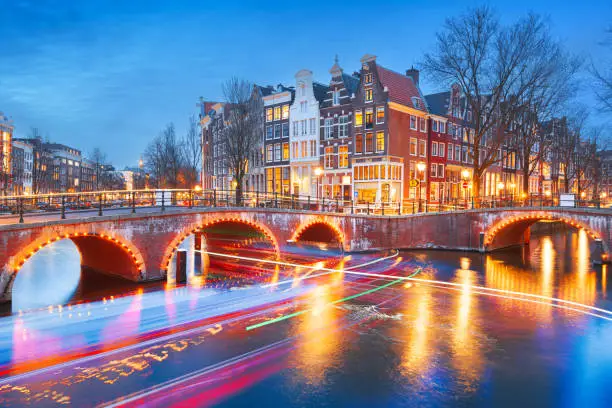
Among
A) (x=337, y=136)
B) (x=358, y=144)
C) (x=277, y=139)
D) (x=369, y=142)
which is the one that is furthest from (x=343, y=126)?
(x=277, y=139)

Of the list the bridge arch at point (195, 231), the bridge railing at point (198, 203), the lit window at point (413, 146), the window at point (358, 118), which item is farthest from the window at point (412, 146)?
the bridge arch at point (195, 231)

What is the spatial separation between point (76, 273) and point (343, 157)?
29.0 meters

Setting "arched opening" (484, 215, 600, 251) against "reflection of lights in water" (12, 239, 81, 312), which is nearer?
"reflection of lights in water" (12, 239, 81, 312)

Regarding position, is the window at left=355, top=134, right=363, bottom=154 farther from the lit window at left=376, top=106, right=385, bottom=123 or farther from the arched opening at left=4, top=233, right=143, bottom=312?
the arched opening at left=4, top=233, right=143, bottom=312

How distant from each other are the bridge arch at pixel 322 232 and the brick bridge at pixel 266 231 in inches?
3.3

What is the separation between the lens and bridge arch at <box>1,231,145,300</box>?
16.2m

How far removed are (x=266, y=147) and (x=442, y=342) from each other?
4520 cm

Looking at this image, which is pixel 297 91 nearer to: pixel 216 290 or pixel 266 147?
pixel 266 147

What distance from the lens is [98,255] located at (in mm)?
24062

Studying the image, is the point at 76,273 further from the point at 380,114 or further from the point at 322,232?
the point at 380,114

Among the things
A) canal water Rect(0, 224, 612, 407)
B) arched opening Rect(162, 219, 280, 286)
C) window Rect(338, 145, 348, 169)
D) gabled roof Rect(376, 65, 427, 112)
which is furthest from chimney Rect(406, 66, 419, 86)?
canal water Rect(0, 224, 612, 407)

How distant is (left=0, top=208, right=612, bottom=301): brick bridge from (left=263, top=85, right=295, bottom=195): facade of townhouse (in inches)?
651

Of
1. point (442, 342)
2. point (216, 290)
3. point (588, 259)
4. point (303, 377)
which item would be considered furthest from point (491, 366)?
point (588, 259)

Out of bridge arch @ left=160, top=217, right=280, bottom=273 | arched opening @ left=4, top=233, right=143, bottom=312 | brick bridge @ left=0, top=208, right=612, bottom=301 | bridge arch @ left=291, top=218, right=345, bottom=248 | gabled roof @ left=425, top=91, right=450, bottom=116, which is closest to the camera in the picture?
brick bridge @ left=0, top=208, right=612, bottom=301
